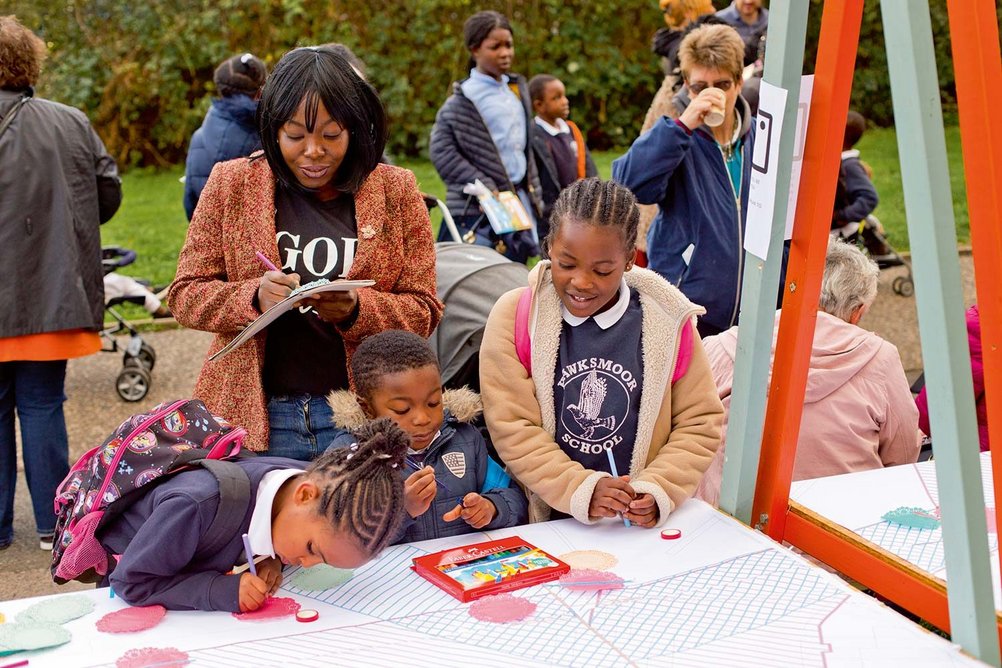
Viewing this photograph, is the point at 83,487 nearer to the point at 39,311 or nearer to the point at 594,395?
the point at 594,395

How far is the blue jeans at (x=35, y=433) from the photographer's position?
395 cm

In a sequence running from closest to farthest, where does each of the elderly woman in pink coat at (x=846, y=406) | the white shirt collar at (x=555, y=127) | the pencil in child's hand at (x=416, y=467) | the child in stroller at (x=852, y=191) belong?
the pencil in child's hand at (x=416, y=467) < the elderly woman in pink coat at (x=846, y=406) < the child in stroller at (x=852, y=191) < the white shirt collar at (x=555, y=127)

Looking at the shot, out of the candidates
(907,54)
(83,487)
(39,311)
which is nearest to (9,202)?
(39,311)

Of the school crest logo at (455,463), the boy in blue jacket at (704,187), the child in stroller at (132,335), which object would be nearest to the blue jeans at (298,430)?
the school crest logo at (455,463)

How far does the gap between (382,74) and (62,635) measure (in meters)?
11.0

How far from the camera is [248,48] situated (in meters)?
12.1

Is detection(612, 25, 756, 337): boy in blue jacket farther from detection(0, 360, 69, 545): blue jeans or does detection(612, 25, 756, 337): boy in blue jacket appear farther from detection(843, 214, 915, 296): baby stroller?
detection(843, 214, 915, 296): baby stroller

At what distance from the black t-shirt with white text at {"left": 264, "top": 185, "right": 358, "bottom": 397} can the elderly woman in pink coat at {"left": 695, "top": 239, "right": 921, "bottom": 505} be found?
0.99 m

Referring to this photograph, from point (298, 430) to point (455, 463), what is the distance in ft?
1.16

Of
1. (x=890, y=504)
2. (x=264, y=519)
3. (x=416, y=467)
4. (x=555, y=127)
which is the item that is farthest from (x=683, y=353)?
(x=555, y=127)

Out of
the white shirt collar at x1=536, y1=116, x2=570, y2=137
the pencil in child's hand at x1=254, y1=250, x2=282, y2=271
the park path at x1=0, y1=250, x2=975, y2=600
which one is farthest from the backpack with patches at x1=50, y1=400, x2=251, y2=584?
the white shirt collar at x1=536, y1=116, x2=570, y2=137

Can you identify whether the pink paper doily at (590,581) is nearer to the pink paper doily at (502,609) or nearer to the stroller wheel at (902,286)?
the pink paper doily at (502,609)

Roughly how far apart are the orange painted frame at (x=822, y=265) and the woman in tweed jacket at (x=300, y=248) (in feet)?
2.83

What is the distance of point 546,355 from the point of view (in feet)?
7.75
